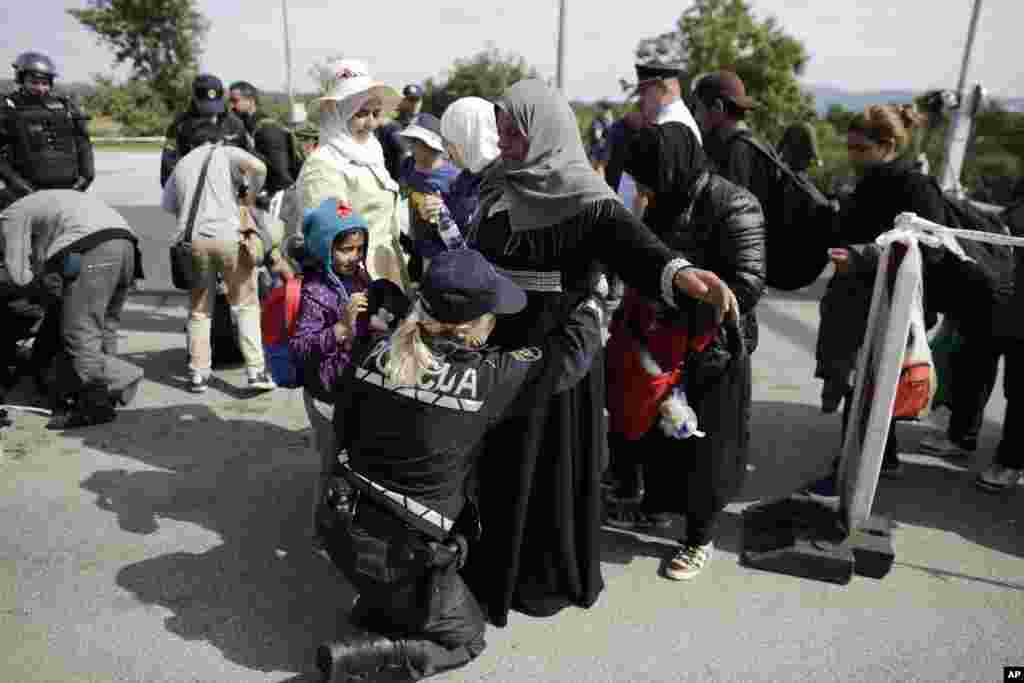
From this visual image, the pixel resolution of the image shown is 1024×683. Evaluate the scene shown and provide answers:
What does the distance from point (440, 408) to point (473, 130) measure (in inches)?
64.3

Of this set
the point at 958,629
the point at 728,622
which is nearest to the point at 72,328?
the point at 728,622

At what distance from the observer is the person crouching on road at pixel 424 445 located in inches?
86.7

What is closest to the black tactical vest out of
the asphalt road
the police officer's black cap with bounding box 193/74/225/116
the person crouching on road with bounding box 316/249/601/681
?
the police officer's black cap with bounding box 193/74/225/116

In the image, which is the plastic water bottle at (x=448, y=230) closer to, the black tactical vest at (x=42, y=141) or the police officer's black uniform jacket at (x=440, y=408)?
the police officer's black uniform jacket at (x=440, y=408)

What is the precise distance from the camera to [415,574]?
91.1 inches

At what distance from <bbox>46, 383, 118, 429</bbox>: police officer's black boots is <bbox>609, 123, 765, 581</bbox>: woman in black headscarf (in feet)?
10.4

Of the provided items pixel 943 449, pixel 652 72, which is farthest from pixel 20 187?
pixel 943 449

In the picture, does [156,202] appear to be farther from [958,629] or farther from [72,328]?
[958,629]

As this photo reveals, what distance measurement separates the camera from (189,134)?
5371 millimetres

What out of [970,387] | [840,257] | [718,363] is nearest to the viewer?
[718,363]

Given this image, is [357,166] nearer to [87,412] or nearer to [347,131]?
[347,131]

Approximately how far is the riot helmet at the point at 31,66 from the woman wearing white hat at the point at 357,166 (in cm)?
277

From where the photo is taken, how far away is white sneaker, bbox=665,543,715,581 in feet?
10.3

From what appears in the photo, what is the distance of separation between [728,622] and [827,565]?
56cm
